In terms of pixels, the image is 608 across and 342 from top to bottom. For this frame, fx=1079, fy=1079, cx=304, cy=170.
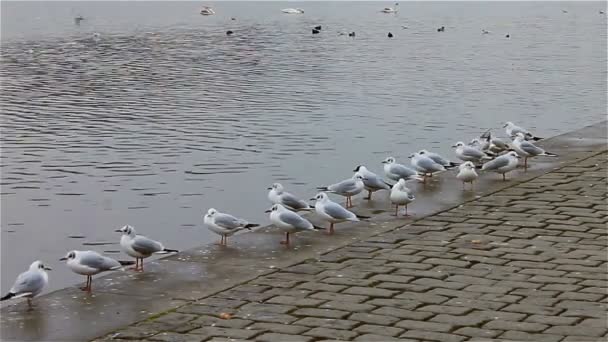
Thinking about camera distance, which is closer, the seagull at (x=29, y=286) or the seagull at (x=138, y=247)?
the seagull at (x=29, y=286)

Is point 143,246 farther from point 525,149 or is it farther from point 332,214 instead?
point 525,149

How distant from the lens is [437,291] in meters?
8.51

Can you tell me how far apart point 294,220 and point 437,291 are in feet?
7.67

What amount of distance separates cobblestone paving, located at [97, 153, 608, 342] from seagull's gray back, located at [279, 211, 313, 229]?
57cm

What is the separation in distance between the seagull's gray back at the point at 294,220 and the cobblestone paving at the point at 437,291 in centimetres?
57

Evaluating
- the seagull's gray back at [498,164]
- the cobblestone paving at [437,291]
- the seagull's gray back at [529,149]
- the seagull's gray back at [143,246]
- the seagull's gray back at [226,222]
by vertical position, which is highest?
the seagull's gray back at [529,149]

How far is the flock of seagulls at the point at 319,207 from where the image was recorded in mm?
9008

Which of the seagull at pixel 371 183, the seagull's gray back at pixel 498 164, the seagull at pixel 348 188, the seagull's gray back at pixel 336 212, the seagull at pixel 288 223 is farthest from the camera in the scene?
the seagull's gray back at pixel 498 164

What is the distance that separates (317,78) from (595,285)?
75.5ft

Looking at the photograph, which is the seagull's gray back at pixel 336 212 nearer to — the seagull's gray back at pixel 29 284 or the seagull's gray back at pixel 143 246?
the seagull's gray back at pixel 143 246

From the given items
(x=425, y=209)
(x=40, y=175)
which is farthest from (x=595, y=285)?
(x=40, y=175)

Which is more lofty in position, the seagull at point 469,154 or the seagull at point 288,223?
the seagull at point 469,154

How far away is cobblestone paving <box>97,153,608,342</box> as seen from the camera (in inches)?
297

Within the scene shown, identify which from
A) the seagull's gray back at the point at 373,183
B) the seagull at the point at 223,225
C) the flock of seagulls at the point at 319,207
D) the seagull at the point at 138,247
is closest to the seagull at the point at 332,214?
the flock of seagulls at the point at 319,207
